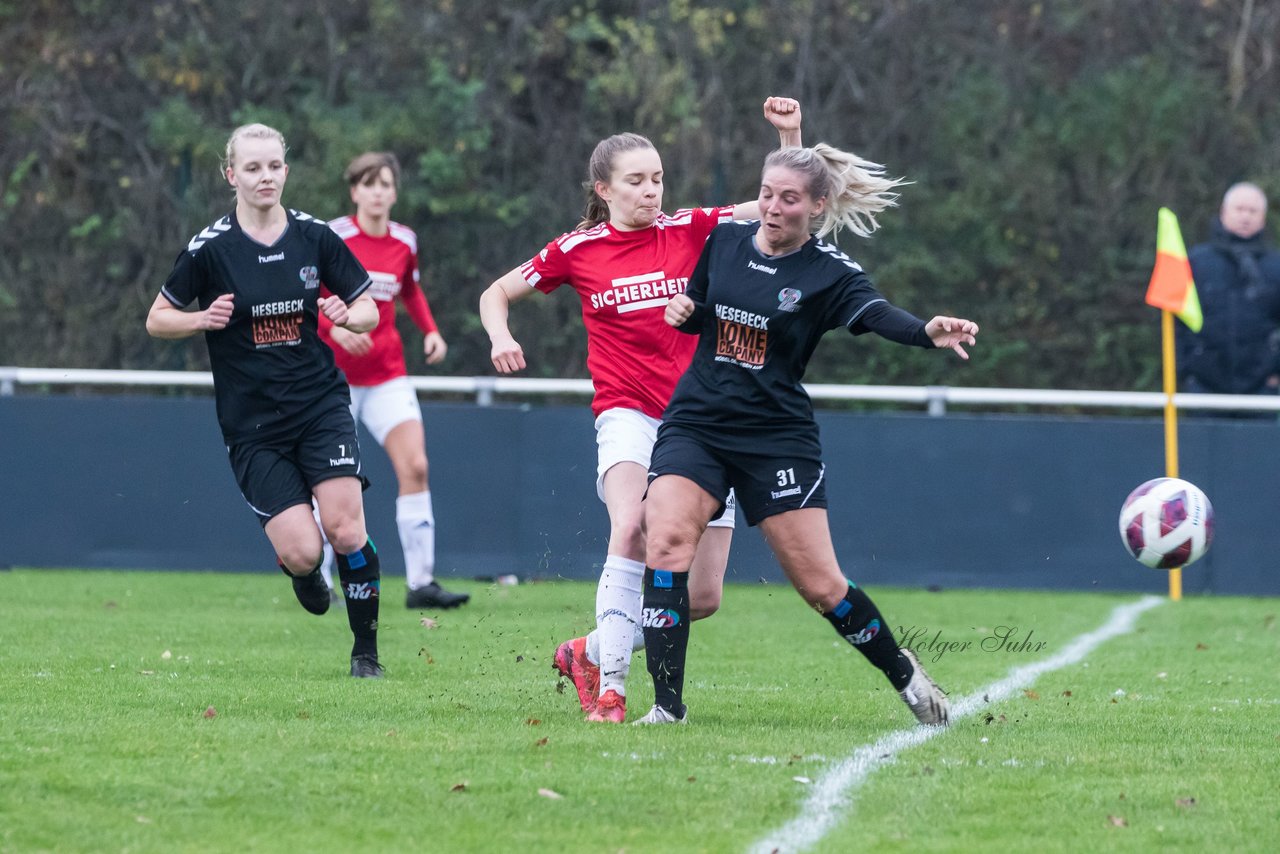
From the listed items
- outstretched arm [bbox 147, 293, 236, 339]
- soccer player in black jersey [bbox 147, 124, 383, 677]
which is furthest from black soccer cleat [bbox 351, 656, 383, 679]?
outstretched arm [bbox 147, 293, 236, 339]

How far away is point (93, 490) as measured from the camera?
12680 millimetres

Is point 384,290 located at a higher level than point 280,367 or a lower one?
higher

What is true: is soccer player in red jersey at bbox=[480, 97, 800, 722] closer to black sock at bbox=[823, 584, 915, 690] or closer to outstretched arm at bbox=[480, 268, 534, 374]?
outstretched arm at bbox=[480, 268, 534, 374]

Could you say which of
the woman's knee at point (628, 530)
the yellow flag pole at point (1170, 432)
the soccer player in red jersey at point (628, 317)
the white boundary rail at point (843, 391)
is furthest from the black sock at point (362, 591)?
the yellow flag pole at point (1170, 432)

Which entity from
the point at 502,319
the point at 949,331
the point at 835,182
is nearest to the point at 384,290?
the point at 502,319

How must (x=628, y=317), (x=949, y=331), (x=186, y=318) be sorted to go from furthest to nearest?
(x=186, y=318)
(x=628, y=317)
(x=949, y=331)

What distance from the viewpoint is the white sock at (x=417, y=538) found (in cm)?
1055

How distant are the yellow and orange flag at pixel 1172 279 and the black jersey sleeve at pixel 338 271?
255 inches

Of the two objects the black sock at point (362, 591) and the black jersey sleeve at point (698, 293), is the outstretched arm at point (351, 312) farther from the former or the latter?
the black jersey sleeve at point (698, 293)

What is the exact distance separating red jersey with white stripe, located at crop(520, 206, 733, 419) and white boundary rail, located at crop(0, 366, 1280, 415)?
555 centimetres

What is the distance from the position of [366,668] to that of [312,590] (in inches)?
17.8

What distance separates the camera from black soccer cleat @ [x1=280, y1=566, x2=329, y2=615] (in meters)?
A: 7.53

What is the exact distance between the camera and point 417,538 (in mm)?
10570

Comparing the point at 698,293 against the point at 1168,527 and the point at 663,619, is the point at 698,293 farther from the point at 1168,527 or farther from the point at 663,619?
the point at 1168,527
